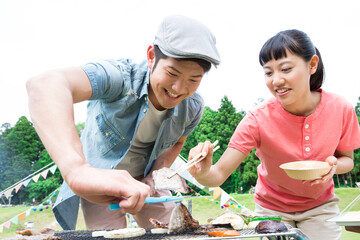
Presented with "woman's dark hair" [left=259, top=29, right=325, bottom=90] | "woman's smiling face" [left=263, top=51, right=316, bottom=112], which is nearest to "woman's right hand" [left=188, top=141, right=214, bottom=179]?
"woman's smiling face" [left=263, top=51, right=316, bottom=112]

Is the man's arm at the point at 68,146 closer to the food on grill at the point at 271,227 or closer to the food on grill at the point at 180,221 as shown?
Result: the food on grill at the point at 180,221

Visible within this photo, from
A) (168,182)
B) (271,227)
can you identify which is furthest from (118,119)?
(271,227)

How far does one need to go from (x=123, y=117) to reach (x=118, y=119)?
36 mm

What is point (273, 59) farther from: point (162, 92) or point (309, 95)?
point (162, 92)

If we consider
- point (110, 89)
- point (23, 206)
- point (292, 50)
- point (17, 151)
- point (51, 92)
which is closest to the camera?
point (51, 92)

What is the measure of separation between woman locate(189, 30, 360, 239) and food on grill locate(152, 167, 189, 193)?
62 centimetres

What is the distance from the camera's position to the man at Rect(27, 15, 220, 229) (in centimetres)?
106

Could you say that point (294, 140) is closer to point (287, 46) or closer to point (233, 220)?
point (287, 46)

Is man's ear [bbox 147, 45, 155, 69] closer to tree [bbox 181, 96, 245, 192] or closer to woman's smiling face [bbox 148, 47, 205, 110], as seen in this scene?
woman's smiling face [bbox 148, 47, 205, 110]

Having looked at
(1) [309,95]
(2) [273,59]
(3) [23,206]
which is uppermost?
(2) [273,59]

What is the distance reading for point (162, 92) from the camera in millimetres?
1733

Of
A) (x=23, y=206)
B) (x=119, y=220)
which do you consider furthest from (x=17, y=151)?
(x=119, y=220)

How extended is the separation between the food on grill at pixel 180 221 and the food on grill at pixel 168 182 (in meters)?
0.12

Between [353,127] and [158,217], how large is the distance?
1626 mm
